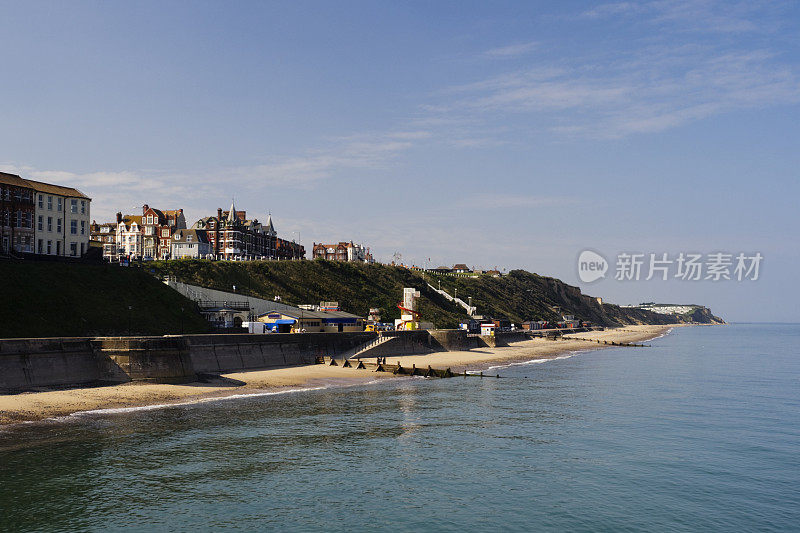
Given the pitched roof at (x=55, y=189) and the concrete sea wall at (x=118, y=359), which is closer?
the concrete sea wall at (x=118, y=359)

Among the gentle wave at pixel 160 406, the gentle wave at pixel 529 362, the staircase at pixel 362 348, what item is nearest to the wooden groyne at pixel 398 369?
the gentle wave at pixel 529 362

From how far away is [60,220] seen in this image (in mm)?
86500

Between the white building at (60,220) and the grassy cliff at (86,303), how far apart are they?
825 centimetres

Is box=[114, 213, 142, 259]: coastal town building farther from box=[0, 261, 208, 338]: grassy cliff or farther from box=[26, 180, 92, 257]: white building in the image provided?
box=[0, 261, 208, 338]: grassy cliff

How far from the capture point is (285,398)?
53688mm

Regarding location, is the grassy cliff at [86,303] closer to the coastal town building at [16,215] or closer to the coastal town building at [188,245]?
the coastal town building at [16,215]

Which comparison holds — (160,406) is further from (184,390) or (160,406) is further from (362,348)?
(362,348)

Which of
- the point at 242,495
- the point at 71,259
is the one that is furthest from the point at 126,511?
the point at 71,259

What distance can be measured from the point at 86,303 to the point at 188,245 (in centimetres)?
8696

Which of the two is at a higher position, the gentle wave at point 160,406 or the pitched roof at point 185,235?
the pitched roof at point 185,235

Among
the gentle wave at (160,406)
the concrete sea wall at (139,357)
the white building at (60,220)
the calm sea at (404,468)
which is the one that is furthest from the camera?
the white building at (60,220)

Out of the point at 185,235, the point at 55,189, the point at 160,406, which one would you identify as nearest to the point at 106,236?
the point at 185,235

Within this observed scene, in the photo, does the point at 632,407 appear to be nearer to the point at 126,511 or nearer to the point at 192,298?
the point at 126,511

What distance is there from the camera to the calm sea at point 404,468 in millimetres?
25094
